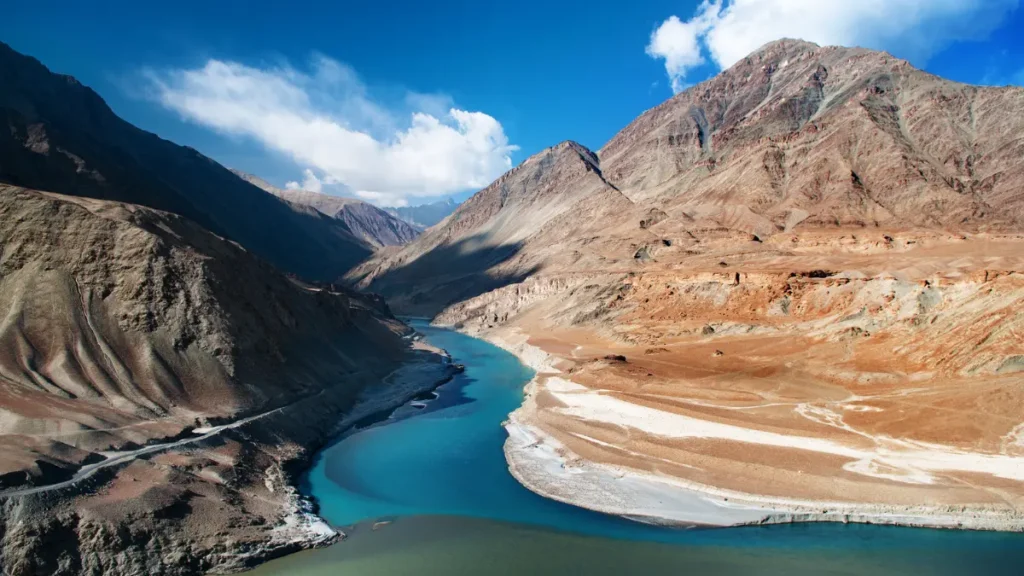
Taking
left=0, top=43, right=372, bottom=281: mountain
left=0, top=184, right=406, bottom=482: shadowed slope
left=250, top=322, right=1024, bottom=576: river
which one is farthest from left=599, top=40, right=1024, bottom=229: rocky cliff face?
left=0, top=43, right=372, bottom=281: mountain

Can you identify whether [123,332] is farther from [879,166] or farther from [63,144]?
[879,166]

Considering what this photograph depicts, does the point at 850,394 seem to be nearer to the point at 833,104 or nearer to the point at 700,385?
the point at 700,385

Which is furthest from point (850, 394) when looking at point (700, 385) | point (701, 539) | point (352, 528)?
point (352, 528)

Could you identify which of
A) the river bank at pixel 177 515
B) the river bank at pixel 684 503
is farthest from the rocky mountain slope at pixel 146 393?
the river bank at pixel 684 503

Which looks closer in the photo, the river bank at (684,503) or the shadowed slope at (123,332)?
the river bank at (684,503)

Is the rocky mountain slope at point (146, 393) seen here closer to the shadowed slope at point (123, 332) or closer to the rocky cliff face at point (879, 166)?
the shadowed slope at point (123, 332)

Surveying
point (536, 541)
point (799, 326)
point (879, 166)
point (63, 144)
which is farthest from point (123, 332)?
point (879, 166)

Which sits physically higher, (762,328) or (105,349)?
(762,328)
